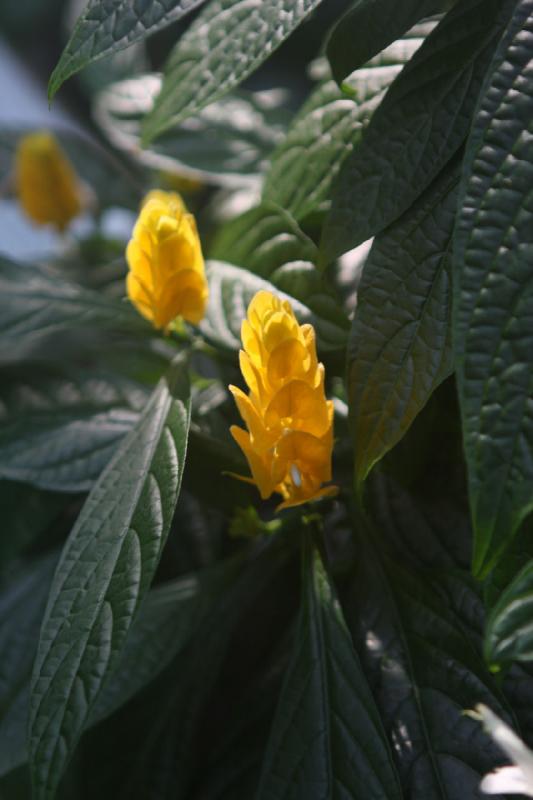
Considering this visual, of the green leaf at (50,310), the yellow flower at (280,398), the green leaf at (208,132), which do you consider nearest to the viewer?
the yellow flower at (280,398)

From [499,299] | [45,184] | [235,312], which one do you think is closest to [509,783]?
[499,299]

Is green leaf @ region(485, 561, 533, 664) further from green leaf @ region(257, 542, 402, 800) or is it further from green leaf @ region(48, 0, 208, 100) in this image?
green leaf @ region(48, 0, 208, 100)

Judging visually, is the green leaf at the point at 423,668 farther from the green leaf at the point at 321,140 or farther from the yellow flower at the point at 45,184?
the yellow flower at the point at 45,184

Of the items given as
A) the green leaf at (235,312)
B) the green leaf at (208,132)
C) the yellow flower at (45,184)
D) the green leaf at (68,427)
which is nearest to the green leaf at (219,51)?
the green leaf at (235,312)

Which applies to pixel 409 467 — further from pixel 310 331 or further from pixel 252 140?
pixel 252 140

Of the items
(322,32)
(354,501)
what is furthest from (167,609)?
(322,32)

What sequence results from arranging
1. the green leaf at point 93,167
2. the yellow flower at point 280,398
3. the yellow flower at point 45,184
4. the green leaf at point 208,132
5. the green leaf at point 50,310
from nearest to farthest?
the yellow flower at point 280,398
the green leaf at point 50,310
the green leaf at point 208,132
the yellow flower at point 45,184
the green leaf at point 93,167

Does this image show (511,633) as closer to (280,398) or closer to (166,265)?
(280,398)
